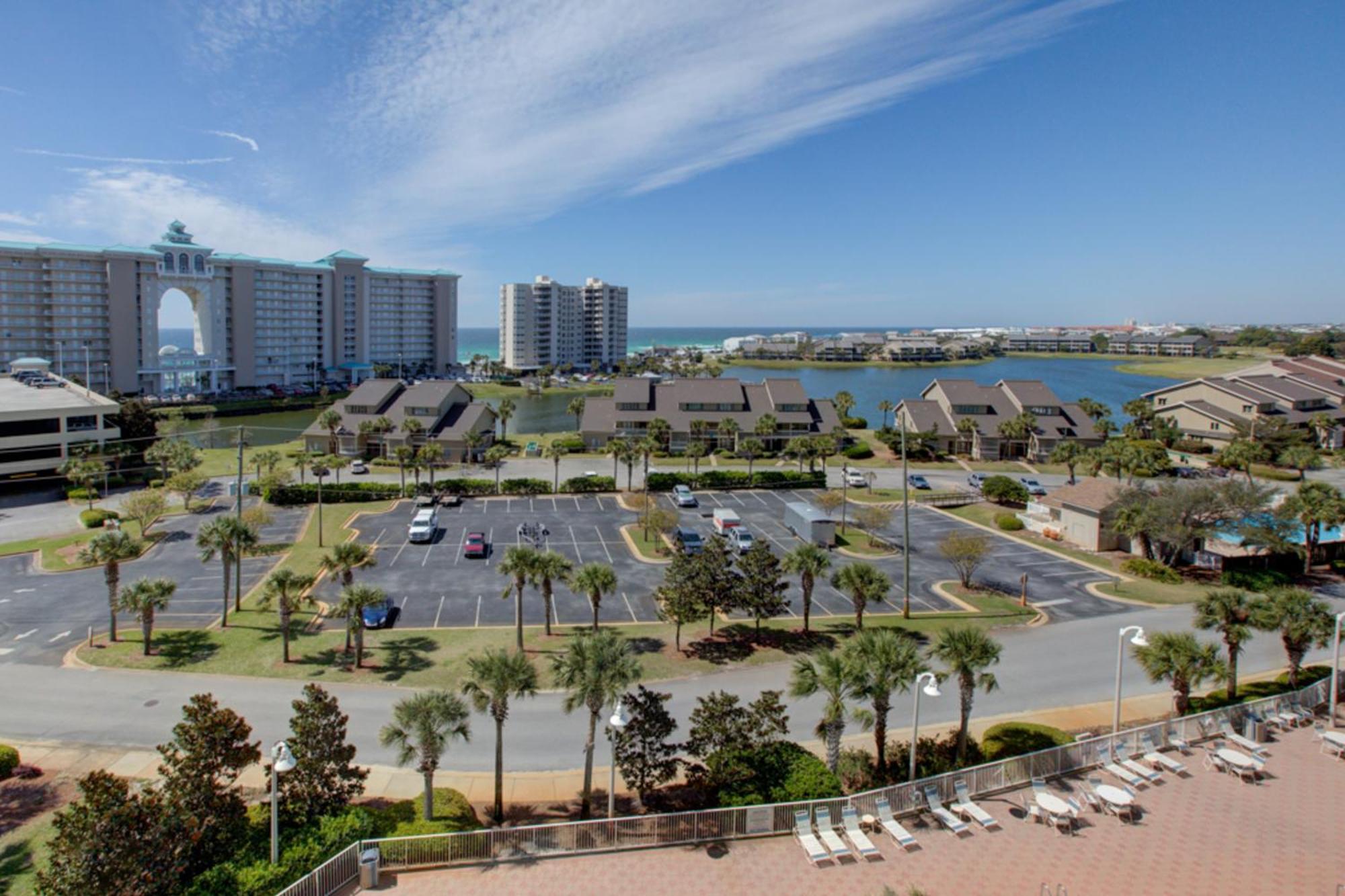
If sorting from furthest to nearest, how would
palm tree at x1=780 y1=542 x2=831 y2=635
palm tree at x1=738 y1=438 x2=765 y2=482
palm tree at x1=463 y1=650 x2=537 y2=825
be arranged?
palm tree at x1=738 y1=438 x2=765 y2=482 < palm tree at x1=780 y1=542 x2=831 y2=635 < palm tree at x1=463 y1=650 x2=537 y2=825

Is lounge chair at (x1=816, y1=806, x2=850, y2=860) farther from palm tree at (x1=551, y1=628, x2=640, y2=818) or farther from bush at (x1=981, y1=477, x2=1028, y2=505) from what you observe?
bush at (x1=981, y1=477, x2=1028, y2=505)

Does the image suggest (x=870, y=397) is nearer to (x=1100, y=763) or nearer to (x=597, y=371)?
(x=597, y=371)

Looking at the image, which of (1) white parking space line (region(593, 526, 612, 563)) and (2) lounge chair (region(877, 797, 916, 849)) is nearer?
(2) lounge chair (region(877, 797, 916, 849))

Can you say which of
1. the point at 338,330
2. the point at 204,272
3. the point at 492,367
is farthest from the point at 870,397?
the point at 204,272

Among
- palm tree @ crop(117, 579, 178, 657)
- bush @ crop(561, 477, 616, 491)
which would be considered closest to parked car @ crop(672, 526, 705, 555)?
bush @ crop(561, 477, 616, 491)

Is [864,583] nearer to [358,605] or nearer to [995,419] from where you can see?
[358,605]

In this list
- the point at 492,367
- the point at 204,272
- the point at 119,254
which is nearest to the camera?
the point at 119,254
